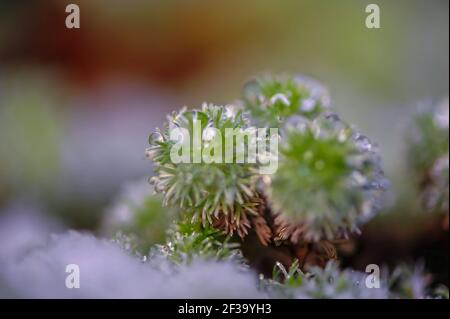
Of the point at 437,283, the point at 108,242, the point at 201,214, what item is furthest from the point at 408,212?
the point at 108,242

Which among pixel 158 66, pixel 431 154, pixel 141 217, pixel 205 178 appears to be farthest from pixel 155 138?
pixel 158 66

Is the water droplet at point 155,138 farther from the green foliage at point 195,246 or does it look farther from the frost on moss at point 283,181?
the green foliage at point 195,246

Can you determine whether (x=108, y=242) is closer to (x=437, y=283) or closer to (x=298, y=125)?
(x=298, y=125)

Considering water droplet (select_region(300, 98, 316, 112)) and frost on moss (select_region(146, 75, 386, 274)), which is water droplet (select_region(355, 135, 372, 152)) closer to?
frost on moss (select_region(146, 75, 386, 274))

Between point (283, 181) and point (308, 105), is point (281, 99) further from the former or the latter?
point (283, 181)

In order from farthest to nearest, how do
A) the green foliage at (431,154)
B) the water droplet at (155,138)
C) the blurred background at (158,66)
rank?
the blurred background at (158,66)
the green foliage at (431,154)
the water droplet at (155,138)

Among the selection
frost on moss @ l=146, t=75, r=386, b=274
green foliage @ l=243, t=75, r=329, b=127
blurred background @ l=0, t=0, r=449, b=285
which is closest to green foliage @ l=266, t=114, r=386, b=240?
frost on moss @ l=146, t=75, r=386, b=274

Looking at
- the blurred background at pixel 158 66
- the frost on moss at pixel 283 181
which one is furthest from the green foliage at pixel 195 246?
the blurred background at pixel 158 66
